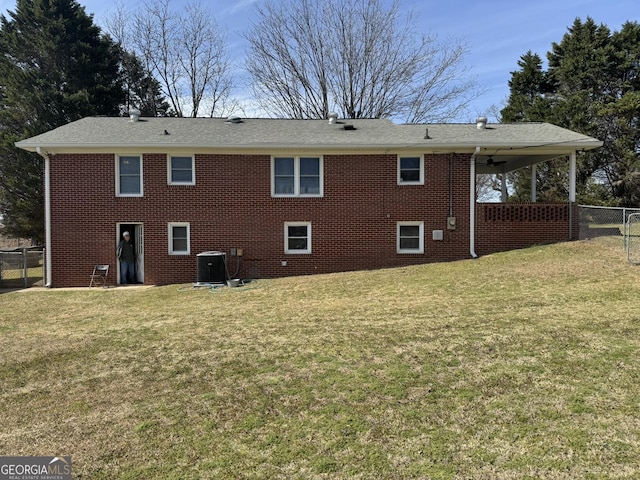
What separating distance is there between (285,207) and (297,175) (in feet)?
3.64

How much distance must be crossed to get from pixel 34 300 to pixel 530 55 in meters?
33.2

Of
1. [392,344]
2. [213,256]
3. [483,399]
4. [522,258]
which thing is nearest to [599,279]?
[522,258]

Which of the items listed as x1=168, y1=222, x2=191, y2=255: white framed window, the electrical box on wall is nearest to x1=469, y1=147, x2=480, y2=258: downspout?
the electrical box on wall

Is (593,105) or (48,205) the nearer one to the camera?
(48,205)

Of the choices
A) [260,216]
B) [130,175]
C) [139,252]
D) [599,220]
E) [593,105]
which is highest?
[593,105]

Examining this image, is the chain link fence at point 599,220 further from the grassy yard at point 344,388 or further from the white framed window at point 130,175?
the white framed window at point 130,175

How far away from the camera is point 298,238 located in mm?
13578

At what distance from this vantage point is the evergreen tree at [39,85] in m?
23.0

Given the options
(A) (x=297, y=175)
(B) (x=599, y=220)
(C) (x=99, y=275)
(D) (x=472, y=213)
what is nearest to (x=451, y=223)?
(D) (x=472, y=213)

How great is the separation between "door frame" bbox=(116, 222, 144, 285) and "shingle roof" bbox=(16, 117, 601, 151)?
2472 millimetres

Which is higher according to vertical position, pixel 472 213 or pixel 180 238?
pixel 472 213

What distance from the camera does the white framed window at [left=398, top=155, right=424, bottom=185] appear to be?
→ 1347cm

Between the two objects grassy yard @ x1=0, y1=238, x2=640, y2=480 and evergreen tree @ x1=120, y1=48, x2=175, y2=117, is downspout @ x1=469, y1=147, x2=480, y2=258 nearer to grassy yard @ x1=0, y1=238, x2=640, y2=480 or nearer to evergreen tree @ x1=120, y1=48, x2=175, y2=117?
grassy yard @ x1=0, y1=238, x2=640, y2=480

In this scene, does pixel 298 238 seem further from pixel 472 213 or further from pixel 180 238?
pixel 472 213
